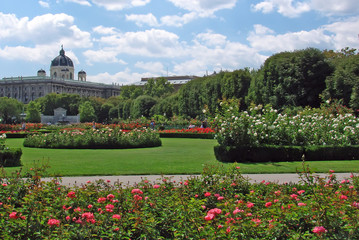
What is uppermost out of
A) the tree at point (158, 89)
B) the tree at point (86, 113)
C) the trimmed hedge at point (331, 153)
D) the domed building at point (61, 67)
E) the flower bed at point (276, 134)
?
the domed building at point (61, 67)

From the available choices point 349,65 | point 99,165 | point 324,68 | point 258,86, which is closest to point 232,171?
point 99,165

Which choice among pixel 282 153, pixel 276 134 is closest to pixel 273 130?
pixel 276 134

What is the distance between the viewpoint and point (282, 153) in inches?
516

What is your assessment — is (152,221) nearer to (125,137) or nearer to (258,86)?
(125,137)

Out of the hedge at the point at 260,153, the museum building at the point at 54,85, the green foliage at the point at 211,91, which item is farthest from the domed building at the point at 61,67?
the hedge at the point at 260,153

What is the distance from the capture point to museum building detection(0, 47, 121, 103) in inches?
5128

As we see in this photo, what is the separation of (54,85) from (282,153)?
127 m

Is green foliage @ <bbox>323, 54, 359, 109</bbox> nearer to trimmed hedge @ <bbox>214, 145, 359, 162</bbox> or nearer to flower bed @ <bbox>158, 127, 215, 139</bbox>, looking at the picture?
flower bed @ <bbox>158, 127, 215, 139</bbox>

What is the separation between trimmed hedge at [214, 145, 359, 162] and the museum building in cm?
12478

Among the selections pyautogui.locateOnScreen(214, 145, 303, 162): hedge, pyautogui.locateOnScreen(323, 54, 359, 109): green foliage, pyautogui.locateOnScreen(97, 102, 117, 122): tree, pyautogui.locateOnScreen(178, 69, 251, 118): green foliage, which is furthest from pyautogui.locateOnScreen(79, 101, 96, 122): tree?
pyautogui.locateOnScreen(214, 145, 303, 162): hedge

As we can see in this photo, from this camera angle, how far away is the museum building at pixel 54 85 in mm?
130250

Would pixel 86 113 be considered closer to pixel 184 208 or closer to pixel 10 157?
pixel 10 157

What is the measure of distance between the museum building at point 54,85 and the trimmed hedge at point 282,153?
409 feet

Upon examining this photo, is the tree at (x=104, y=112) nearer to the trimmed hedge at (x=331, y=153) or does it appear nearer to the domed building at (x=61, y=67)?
the domed building at (x=61, y=67)
